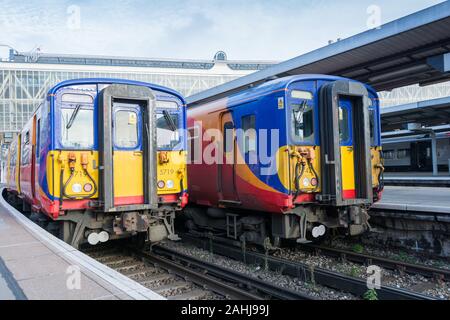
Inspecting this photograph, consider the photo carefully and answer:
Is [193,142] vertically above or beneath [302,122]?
beneath

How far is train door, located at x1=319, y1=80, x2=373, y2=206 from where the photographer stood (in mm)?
7621

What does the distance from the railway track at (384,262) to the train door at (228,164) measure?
2.13 metres

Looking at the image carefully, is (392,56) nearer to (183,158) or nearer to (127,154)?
(183,158)

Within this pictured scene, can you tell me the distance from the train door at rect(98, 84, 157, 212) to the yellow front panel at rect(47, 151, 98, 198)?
6.8 inches

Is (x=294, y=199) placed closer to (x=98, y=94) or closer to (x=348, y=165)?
(x=348, y=165)

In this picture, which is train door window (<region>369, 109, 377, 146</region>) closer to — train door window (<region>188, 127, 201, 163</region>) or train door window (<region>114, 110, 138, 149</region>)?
train door window (<region>188, 127, 201, 163</region>)

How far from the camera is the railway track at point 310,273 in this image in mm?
5627

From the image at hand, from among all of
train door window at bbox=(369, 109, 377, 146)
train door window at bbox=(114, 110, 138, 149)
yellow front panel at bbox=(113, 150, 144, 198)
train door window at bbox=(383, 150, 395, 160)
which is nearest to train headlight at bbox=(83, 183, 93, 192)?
yellow front panel at bbox=(113, 150, 144, 198)

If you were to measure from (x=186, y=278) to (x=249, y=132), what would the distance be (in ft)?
10.7

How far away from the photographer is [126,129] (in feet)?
25.1

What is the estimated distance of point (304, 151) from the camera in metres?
7.59

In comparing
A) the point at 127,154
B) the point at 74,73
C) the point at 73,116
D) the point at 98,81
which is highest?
the point at 74,73

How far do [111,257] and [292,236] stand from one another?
13.1ft

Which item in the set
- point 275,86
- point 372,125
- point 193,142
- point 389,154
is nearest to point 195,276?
point 275,86
